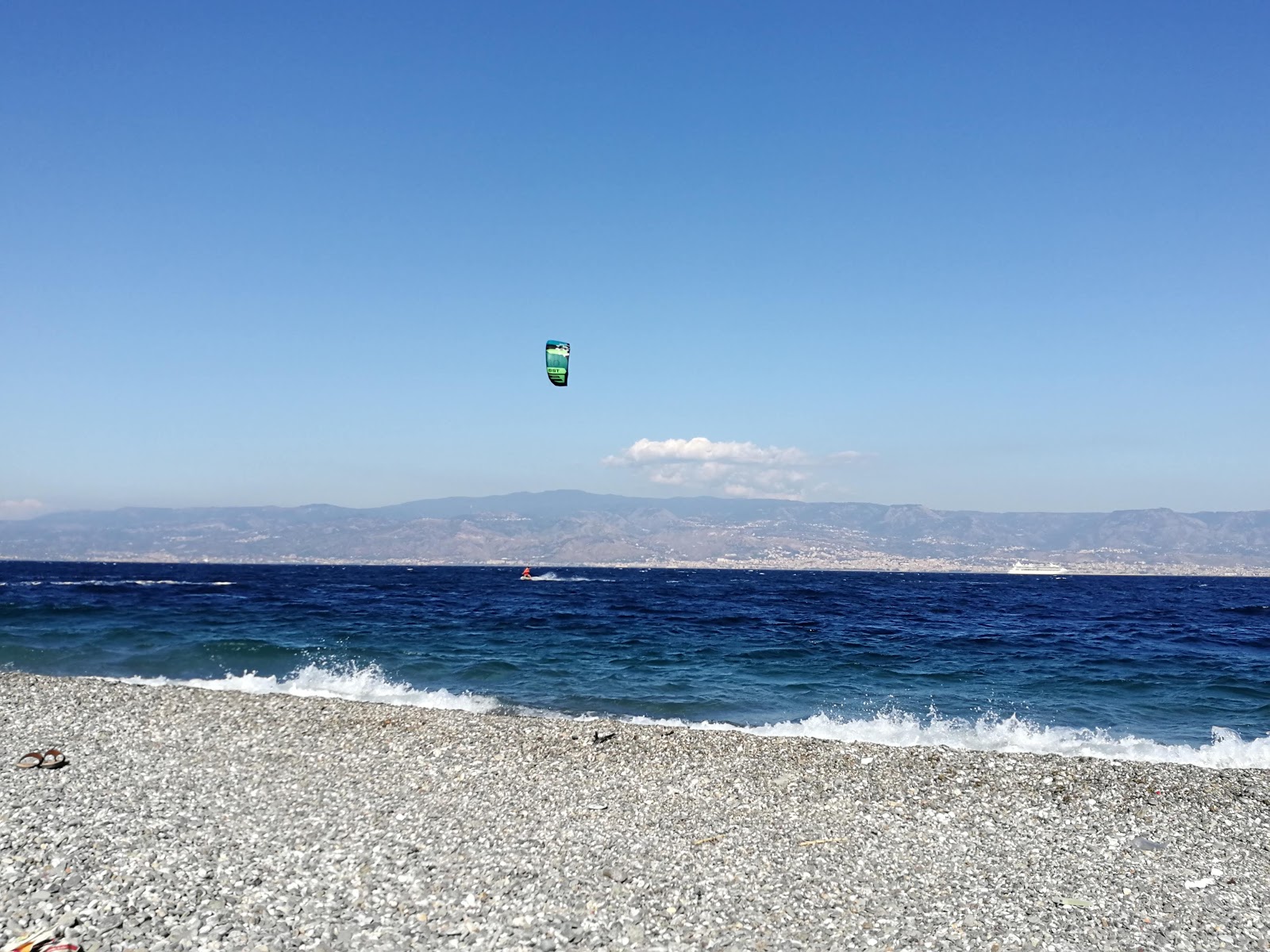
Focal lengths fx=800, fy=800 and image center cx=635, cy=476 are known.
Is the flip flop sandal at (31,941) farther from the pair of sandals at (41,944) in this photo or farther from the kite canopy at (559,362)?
the kite canopy at (559,362)

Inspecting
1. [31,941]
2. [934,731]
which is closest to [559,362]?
[934,731]

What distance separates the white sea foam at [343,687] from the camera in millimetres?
20859

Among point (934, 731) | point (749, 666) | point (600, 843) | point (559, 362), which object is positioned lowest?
point (749, 666)

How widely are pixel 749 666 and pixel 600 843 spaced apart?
57.1 ft

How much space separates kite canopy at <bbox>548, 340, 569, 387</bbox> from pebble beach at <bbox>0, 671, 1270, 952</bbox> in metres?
11.5

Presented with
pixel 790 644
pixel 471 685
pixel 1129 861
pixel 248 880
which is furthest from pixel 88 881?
pixel 790 644

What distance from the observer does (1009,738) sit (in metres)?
17.6

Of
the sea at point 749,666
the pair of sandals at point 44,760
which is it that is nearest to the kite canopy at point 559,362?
the sea at point 749,666

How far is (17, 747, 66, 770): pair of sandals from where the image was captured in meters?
12.8

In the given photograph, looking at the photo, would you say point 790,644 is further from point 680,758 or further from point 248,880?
point 248,880

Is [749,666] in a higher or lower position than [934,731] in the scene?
lower

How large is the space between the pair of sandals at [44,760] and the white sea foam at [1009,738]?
35.9 feet

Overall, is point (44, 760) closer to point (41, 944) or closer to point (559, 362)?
point (41, 944)

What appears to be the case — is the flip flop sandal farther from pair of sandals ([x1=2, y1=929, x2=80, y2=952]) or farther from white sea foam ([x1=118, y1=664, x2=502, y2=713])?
white sea foam ([x1=118, y1=664, x2=502, y2=713])
